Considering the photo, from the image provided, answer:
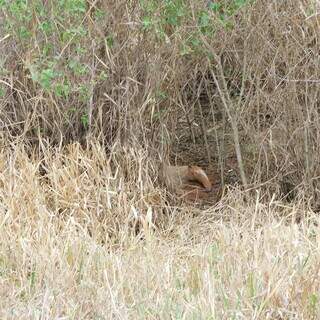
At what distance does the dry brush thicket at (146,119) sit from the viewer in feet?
19.0

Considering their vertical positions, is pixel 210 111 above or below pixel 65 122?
below

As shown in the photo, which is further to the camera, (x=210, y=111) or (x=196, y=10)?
(x=210, y=111)

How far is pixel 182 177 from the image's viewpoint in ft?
22.7

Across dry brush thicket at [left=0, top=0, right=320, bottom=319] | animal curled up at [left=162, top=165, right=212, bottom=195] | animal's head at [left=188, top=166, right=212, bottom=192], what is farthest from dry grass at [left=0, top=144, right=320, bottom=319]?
animal's head at [left=188, top=166, right=212, bottom=192]

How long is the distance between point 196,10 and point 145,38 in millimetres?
515

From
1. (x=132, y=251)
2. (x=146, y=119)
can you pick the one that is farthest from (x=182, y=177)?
(x=132, y=251)

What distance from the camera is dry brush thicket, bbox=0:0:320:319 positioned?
5.80m

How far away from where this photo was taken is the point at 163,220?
6.38m

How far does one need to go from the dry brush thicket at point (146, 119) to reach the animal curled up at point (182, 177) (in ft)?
0.48

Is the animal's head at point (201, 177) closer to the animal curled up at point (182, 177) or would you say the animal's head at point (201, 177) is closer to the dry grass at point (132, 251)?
the animal curled up at point (182, 177)

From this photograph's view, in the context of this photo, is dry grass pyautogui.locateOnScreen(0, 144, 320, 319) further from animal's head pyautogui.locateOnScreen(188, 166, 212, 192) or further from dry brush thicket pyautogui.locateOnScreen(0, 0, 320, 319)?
animal's head pyautogui.locateOnScreen(188, 166, 212, 192)

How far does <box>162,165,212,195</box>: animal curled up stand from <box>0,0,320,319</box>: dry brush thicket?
15cm

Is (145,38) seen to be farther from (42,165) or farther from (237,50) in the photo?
(42,165)

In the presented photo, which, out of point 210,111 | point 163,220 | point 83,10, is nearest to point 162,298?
point 163,220
